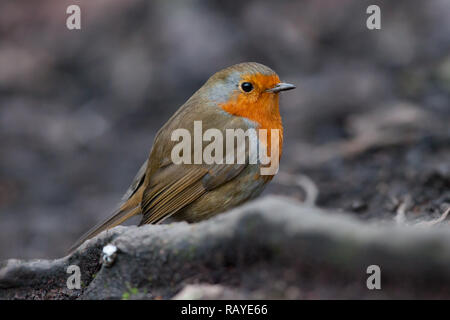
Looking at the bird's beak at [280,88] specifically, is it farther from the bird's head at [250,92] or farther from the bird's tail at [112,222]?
the bird's tail at [112,222]

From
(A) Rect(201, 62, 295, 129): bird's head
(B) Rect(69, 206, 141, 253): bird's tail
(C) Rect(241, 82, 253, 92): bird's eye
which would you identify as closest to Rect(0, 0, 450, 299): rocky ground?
(B) Rect(69, 206, 141, 253): bird's tail

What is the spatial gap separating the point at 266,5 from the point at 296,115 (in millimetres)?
2114

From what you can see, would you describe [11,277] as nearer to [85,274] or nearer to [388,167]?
[85,274]

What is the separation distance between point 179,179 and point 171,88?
4242 millimetres

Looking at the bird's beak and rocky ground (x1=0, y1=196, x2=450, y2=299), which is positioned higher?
the bird's beak

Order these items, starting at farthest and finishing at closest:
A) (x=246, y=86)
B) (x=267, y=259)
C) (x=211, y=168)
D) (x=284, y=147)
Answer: (x=284, y=147)
(x=246, y=86)
(x=211, y=168)
(x=267, y=259)

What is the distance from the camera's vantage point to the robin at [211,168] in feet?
11.0

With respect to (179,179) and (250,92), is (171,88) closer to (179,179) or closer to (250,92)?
(250,92)

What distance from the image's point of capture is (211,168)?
339cm

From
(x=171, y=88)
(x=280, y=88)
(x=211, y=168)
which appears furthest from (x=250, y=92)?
(x=171, y=88)

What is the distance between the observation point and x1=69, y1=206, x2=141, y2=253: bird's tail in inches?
134

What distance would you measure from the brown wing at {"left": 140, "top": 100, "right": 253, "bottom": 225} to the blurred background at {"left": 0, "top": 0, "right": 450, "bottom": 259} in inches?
59.2

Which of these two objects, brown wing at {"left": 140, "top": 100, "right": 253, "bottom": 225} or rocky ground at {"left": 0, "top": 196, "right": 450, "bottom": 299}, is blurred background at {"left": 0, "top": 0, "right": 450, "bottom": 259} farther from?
rocky ground at {"left": 0, "top": 196, "right": 450, "bottom": 299}

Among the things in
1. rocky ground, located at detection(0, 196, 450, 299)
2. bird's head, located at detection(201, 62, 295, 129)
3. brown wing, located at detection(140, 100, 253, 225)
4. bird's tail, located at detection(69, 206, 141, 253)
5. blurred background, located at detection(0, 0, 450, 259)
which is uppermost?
blurred background, located at detection(0, 0, 450, 259)
